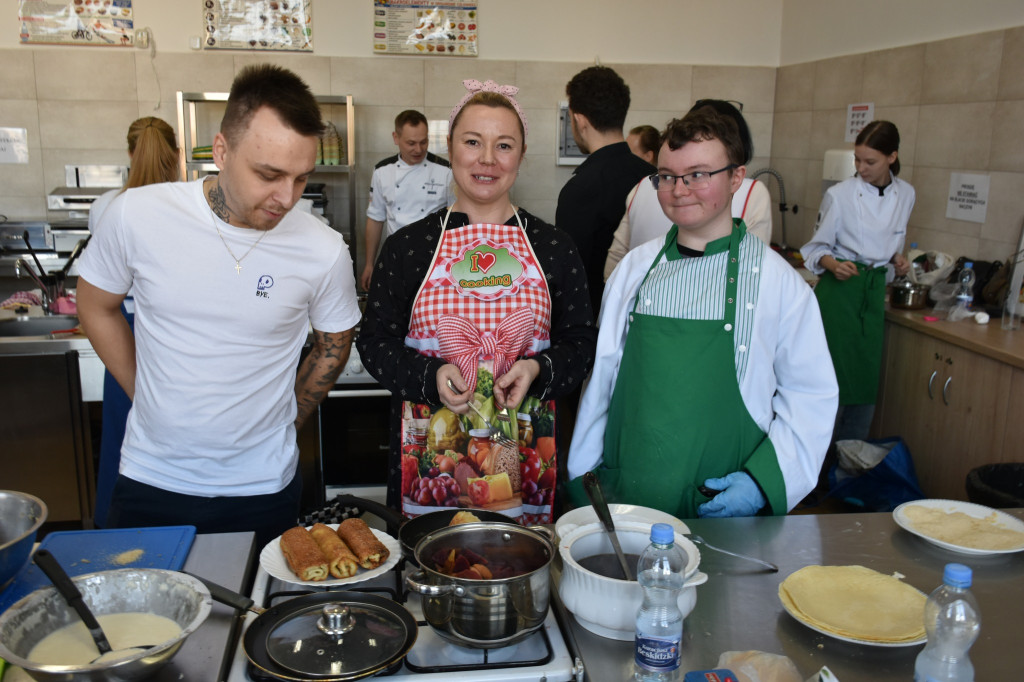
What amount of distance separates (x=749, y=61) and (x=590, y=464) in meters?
4.80

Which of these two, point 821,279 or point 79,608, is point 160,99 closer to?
point 821,279

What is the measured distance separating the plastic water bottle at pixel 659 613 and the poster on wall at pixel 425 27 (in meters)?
4.98

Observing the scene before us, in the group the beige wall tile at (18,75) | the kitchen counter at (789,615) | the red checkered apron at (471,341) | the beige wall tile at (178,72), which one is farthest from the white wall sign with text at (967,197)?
the beige wall tile at (18,75)

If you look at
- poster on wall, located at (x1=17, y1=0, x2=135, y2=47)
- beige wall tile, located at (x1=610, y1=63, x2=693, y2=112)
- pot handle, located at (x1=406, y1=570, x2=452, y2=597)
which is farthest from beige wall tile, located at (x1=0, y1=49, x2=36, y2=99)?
pot handle, located at (x1=406, y1=570, x2=452, y2=597)

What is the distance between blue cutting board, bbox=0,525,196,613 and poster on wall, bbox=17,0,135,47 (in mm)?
4806

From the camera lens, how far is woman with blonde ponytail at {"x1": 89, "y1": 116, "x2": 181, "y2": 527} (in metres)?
2.66

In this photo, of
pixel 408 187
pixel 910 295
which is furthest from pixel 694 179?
pixel 408 187

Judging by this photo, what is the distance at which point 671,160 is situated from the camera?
1810 mm

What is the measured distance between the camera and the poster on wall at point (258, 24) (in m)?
5.40

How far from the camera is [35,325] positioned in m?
3.59

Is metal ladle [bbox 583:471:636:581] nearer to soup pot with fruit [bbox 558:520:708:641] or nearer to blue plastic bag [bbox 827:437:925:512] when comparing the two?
soup pot with fruit [bbox 558:520:708:641]

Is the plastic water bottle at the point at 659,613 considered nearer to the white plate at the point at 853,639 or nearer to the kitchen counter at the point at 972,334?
the white plate at the point at 853,639

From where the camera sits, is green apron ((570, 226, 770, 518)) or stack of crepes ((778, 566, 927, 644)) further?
green apron ((570, 226, 770, 518))

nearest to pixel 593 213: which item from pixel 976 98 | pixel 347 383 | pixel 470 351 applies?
pixel 347 383
